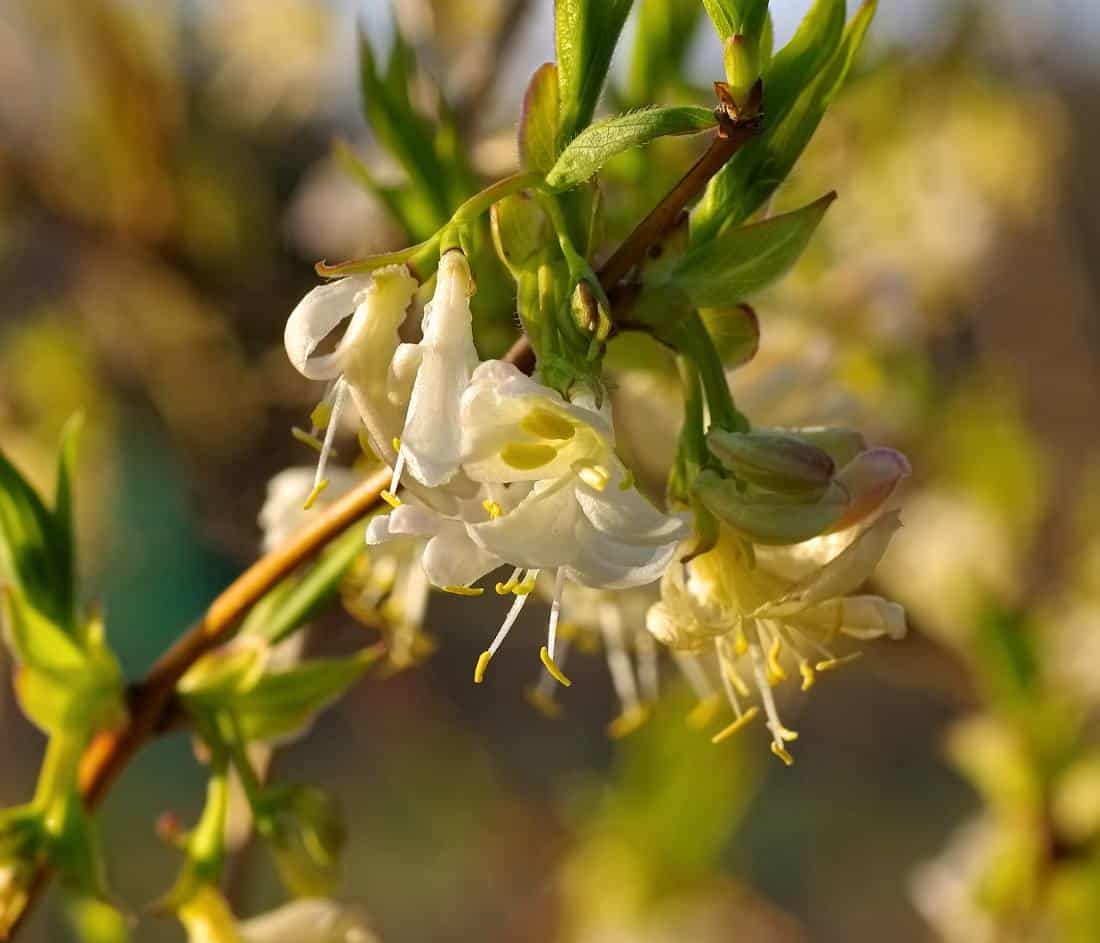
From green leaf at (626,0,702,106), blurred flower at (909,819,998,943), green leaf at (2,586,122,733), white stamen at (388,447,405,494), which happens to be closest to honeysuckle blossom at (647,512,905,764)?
white stamen at (388,447,405,494)

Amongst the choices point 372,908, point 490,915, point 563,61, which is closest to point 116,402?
point 563,61

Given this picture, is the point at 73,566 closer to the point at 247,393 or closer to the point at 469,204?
the point at 469,204

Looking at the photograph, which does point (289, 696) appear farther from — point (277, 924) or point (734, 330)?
point (734, 330)

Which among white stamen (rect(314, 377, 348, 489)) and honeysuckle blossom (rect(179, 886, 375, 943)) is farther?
honeysuckle blossom (rect(179, 886, 375, 943))

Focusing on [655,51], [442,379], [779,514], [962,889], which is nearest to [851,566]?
[779,514]

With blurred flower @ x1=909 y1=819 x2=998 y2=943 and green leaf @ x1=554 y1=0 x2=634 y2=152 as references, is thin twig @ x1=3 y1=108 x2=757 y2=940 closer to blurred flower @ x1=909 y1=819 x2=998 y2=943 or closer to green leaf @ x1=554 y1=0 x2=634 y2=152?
green leaf @ x1=554 y1=0 x2=634 y2=152

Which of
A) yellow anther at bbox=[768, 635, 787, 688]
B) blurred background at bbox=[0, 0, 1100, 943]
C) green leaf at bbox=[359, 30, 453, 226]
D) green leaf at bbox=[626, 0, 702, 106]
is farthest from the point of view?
blurred background at bbox=[0, 0, 1100, 943]
